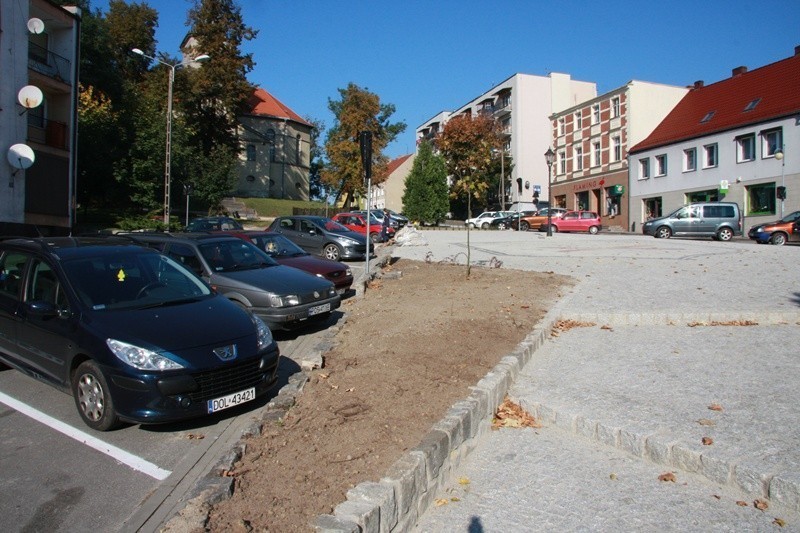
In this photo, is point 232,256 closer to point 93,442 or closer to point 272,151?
point 93,442

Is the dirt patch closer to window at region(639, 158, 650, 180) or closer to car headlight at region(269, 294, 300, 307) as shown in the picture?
car headlight at region(269, 294, 300, 307)

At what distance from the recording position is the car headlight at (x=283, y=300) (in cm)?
900

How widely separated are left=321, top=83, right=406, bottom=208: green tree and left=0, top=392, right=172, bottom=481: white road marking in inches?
1965

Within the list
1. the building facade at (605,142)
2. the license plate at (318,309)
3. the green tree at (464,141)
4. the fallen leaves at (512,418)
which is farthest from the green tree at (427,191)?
Answer: the fallen leaves at (512,418)

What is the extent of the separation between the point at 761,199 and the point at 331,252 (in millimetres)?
31200

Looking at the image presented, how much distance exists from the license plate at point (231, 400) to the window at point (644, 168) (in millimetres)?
46871

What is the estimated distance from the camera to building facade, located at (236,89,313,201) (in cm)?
6819

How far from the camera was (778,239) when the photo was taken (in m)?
27.5

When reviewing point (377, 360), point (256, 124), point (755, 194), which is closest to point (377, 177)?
point (256, 124)

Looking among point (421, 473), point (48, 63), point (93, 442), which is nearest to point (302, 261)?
point (93, 442)

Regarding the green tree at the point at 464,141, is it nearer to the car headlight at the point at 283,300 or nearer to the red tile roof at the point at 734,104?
the red tile roof at the point at 734,104

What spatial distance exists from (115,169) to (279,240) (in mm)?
30253

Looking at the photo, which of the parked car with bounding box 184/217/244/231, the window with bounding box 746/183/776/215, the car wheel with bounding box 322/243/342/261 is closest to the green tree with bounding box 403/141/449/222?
the window with bounding box 746/183/776/215

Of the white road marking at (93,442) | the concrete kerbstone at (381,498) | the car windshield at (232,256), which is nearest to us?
the concrete kerbstone at (381,498)
